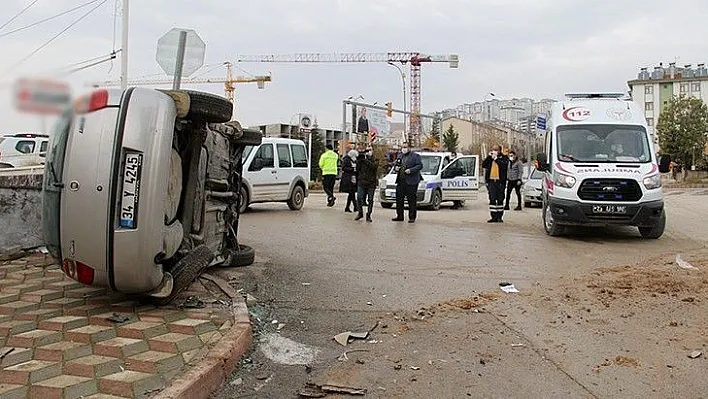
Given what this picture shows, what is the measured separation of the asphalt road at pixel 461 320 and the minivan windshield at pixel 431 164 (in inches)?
342

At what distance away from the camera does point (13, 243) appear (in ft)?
26.1

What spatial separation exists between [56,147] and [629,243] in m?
9.50

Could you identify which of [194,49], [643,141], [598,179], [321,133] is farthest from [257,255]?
[321,133]

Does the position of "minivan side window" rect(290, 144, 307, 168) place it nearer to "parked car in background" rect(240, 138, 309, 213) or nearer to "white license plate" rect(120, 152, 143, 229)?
"parked car in background" rect(240, 138, 309, 213)

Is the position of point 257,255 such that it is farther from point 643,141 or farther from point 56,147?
point 643,141

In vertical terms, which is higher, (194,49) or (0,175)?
(194,49)

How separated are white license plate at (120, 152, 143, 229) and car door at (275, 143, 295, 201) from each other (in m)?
11.9

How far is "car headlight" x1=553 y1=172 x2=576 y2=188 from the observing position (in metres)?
11.3

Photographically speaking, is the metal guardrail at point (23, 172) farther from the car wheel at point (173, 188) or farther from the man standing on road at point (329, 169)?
the man standing on road at point (329, 169)

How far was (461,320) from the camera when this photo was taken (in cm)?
586

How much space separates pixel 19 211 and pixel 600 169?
29.4 ft

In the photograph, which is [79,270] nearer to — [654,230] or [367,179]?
[367,179]

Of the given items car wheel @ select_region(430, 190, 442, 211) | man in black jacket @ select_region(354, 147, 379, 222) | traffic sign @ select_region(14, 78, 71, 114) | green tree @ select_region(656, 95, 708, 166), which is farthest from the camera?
green tree @ select_region(656, 95, 708, 166)

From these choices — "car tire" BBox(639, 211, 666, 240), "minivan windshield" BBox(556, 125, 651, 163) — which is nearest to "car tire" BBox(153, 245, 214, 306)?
"minivan windshield" BBox(556, 125, 651, 163)
